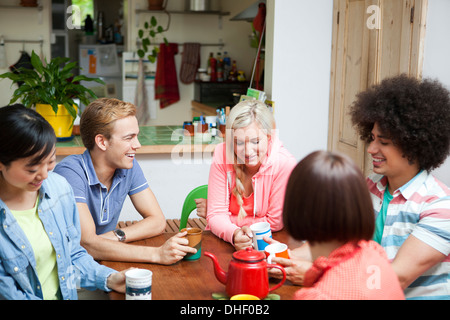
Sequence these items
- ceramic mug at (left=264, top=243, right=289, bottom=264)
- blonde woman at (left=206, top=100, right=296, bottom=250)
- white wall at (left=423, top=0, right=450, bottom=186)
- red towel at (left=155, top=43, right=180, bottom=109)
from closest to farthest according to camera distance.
Answer: ceramic mug at (left=264, top=243, right=289, bottom=264) < blonde woman at (left=206, top=100, right=296, bottom=250) < white wall at (left=423, top=0, right=450, bottom=186) < red towel at (left=155, top=43, right=180, bottom=109)

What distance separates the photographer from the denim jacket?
1520mm

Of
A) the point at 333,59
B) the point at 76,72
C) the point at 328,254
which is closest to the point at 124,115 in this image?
the point at 328,254

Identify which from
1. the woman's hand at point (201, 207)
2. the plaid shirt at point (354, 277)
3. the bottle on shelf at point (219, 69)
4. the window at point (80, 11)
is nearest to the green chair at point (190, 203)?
the woman's hand at point (201, 207)

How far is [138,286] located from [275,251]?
0.46m

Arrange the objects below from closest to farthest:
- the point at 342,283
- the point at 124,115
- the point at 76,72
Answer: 1. the point at 342,283
2. the point at 124,115
3. the point at 76,72

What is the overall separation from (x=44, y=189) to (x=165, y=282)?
45cm

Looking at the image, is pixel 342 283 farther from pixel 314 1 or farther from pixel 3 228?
pixel 314 1

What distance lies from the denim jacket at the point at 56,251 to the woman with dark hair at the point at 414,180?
888mm

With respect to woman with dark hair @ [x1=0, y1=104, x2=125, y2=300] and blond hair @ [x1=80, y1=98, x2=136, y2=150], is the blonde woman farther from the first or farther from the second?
woman with dark hair @ [x1=0, y1=104, x2=125, y2=300]

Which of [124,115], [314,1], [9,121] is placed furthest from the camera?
[314,1]

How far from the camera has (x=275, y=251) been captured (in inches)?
67.1

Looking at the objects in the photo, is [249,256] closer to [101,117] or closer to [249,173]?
[249,173]

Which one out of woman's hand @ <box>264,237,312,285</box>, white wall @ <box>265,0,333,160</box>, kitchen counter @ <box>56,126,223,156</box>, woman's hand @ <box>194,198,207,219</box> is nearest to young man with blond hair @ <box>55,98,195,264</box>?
woman's hand @ <box>194,198,207,219</box>

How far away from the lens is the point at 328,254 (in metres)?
1.16
